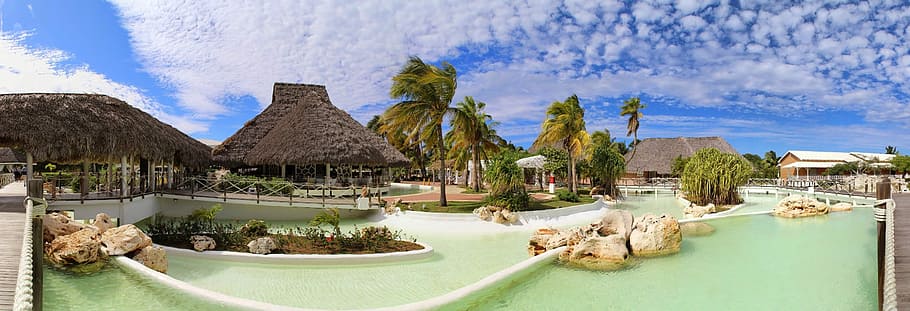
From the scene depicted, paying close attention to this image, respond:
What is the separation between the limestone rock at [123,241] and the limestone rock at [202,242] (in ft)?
2.97

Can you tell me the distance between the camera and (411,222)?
1488 centimetres

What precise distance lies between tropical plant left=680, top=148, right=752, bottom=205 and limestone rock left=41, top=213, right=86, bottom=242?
22278 millimetres

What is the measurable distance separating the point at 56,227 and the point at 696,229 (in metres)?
16.4

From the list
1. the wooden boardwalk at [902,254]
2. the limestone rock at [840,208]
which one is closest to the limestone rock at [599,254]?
the wooden boardwalk at [902,254]

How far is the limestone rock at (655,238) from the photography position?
35.3 ft

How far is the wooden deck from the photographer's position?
17.3ft

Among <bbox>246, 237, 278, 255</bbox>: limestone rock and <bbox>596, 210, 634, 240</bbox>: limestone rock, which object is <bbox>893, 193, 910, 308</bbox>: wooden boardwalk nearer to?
<bbox>596, 210, 634, 240</bbox>: limestone rock

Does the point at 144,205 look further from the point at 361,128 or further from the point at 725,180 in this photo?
the point at 725,180

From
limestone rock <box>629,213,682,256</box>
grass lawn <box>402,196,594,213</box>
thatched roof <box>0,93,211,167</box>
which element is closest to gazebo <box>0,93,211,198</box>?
thatched roof <box>0,93,211,167</box>

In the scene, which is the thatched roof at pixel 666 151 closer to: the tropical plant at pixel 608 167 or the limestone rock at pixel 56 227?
the tropical plant at pixel 608 167

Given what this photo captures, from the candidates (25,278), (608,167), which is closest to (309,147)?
(25,278)

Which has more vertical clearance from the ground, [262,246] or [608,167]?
[608,167]

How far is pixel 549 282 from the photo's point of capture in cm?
841

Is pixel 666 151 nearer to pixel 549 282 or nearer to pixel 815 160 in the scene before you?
pixel 815 160
